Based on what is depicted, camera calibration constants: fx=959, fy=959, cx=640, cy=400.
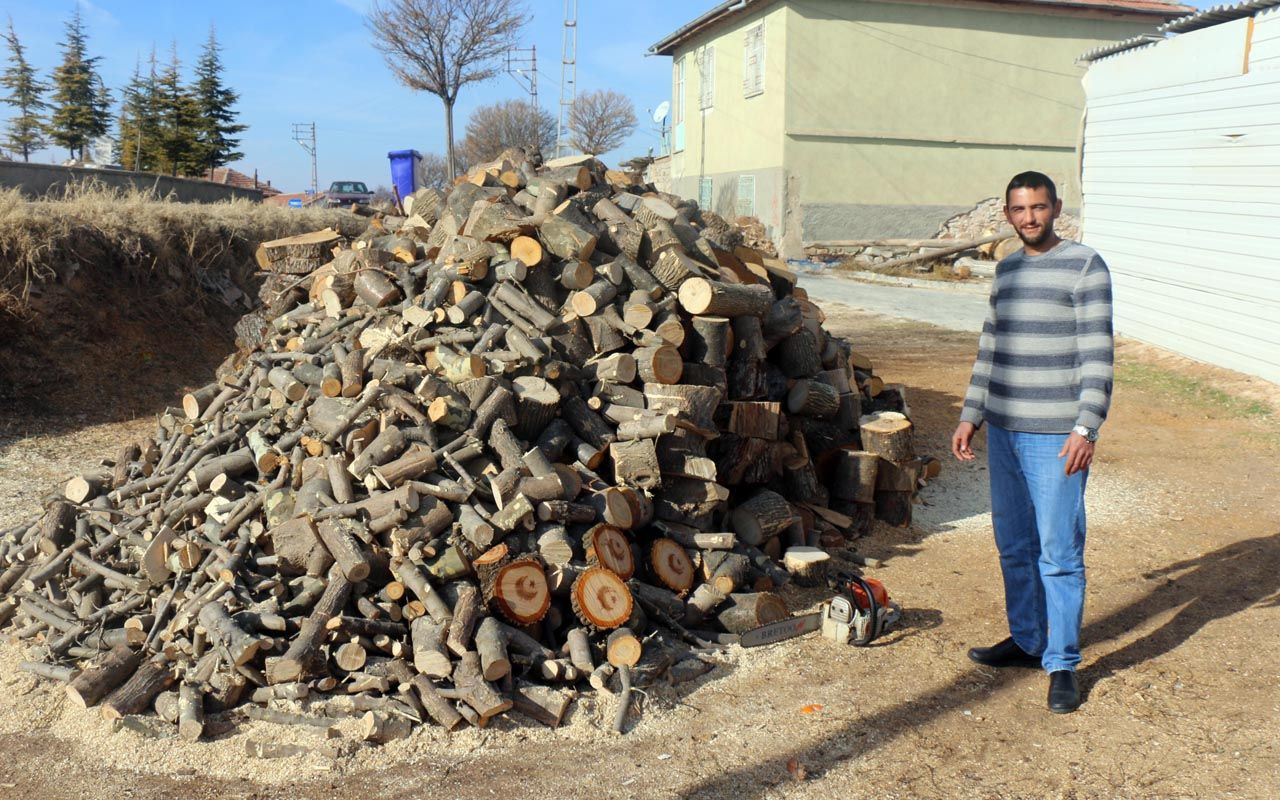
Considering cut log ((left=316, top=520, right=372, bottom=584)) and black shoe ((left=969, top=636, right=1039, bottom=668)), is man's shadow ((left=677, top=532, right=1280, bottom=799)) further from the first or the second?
cut log ((left=316, top=520, right=372, bottom=584))

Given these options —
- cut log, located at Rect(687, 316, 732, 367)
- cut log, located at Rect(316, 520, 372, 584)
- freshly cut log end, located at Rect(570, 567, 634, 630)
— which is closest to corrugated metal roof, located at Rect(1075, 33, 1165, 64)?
cut log, located at Rect(687, 316, 732, 367)

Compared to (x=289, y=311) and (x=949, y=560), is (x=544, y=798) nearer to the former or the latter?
(x=949, y=560)

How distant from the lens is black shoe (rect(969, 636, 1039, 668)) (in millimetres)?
4316

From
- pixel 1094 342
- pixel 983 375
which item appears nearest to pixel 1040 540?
pixel 983 375

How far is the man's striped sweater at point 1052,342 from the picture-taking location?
3.75m

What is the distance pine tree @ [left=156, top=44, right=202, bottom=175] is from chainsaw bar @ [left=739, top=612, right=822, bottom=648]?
27.9 meters

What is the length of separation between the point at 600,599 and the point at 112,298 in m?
8.61

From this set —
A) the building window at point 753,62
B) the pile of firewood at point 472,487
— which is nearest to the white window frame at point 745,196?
the building window at point 753,62

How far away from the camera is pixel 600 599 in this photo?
4.32 meters

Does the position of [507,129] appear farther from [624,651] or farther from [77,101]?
[624,651]

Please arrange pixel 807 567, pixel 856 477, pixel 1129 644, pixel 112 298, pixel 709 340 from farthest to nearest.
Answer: pixel 112 298, pixel 856 477, pixel 709 340, pixel 807 567, pixel 1129 644

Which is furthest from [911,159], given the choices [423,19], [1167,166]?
A: [423,19]

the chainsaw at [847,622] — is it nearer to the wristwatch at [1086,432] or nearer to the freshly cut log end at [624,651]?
the freshly cut log end at [624,651]

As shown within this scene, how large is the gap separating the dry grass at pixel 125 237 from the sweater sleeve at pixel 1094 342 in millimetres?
5618
